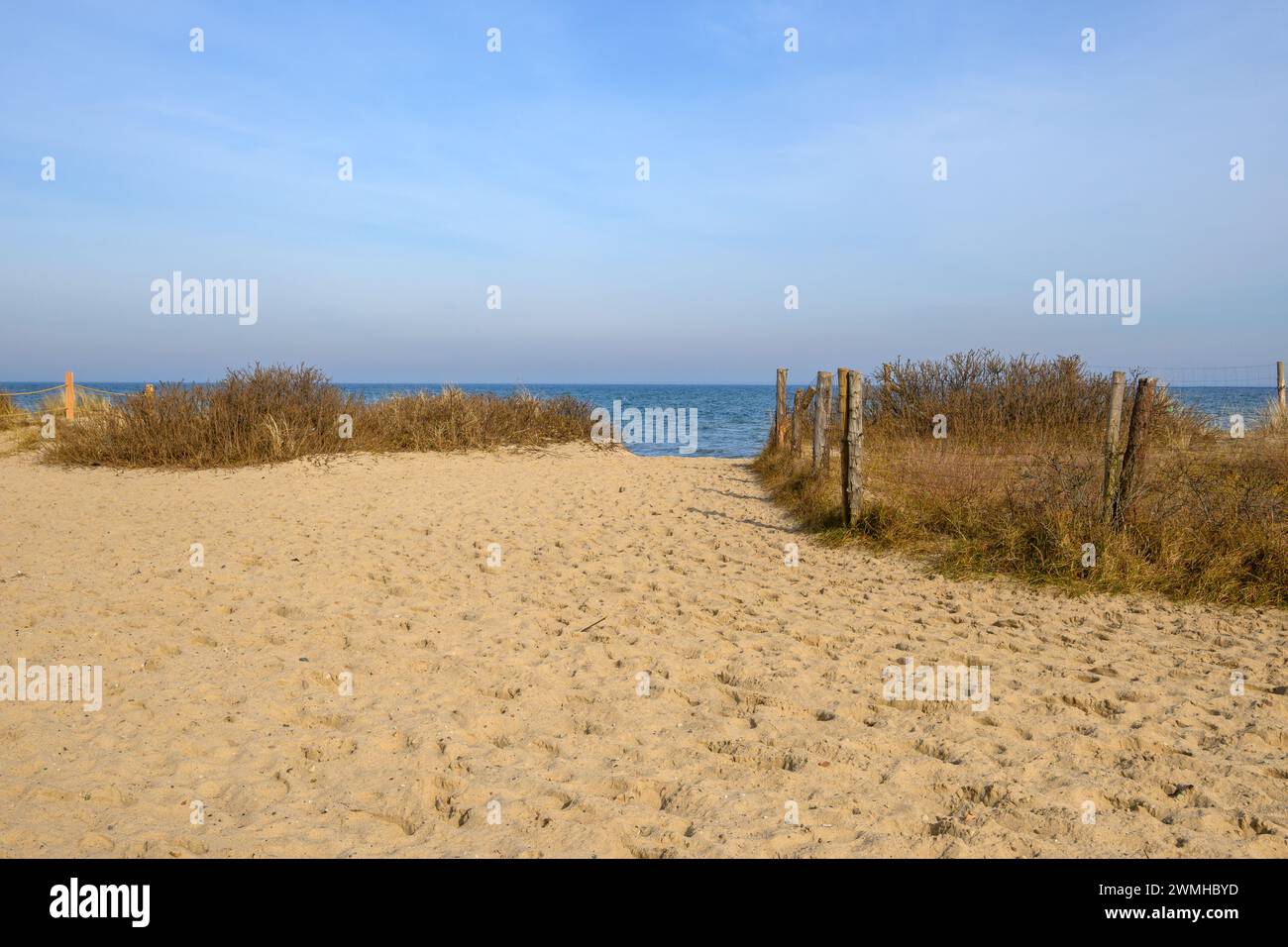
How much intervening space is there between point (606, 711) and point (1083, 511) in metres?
5.30

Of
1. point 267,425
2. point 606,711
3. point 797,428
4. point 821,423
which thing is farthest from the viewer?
point 267,425

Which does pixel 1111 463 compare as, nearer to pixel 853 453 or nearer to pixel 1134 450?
pixel 1134 450

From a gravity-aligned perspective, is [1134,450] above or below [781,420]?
below

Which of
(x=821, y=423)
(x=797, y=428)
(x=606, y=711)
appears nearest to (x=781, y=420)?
(x=797, y=428)

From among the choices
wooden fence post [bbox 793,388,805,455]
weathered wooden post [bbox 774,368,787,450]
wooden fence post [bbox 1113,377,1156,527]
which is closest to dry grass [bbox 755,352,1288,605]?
wooden fence post [bbox 1113,377,1156,527]

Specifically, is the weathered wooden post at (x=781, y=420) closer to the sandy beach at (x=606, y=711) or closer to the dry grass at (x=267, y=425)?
the dry grass at (x=267, y=425)

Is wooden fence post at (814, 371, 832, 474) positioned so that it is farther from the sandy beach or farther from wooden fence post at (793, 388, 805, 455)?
the sandy beach

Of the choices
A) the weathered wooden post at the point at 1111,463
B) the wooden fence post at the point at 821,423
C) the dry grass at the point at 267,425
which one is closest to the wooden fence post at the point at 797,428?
the wooden fence post at the point at 821,423

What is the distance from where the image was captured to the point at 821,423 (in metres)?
11.9

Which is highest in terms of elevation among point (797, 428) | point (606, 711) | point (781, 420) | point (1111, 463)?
point (781, 420)

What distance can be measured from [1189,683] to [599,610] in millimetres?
4048

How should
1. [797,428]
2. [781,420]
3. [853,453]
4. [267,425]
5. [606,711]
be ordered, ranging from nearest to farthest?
[606,711], [853,453], [797,428], [267,425], [781,420]
